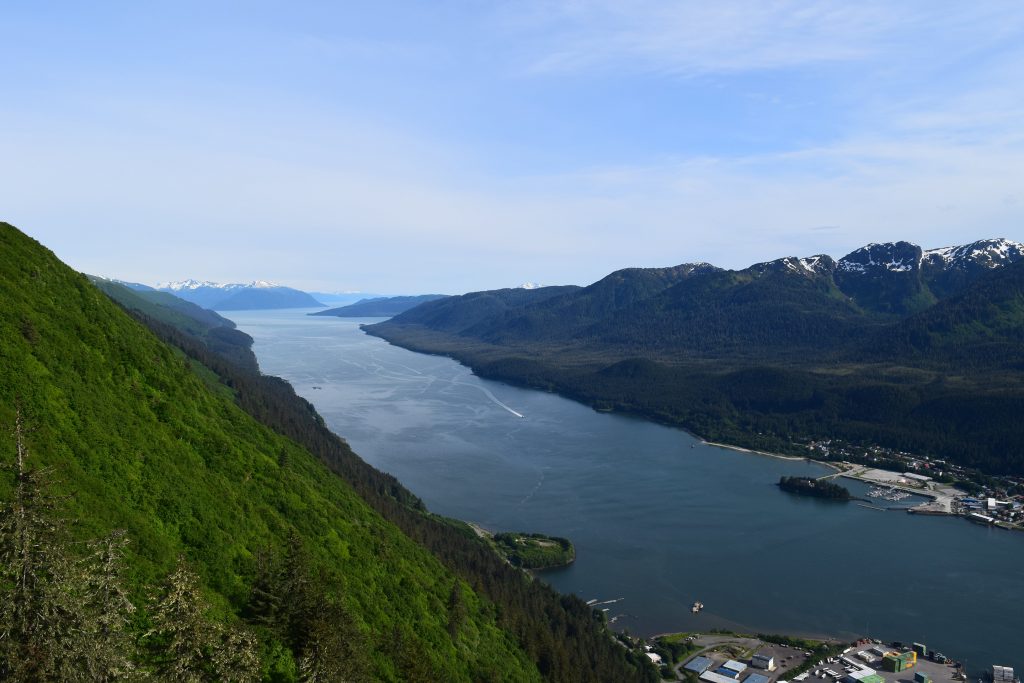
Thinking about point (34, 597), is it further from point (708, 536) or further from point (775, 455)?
point (775, 455)

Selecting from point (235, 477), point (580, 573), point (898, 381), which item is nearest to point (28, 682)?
point (235, 477)

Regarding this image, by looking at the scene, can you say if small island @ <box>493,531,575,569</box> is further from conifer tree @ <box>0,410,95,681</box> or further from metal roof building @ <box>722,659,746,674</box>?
conifer tree @ <box>0,410,95,681</box>

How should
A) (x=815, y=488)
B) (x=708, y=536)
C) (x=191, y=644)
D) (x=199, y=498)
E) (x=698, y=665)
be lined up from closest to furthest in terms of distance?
(x=191, y=644)
(x=199, y=498)
(x=698, y=665)
(x=708, y=536)
(x=815, y=488)

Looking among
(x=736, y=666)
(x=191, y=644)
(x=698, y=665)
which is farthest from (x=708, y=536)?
(x=191, y=644)

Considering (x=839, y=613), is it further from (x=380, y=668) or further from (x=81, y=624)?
(x=81, y=624)

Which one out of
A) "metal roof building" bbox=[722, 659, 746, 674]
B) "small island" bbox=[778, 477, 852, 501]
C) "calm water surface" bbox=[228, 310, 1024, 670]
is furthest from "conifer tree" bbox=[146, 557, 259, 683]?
"small island" bbox=[778, 477, 852, 501]

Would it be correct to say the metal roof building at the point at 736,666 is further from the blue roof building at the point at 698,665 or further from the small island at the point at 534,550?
the small island at the point at 534,550
